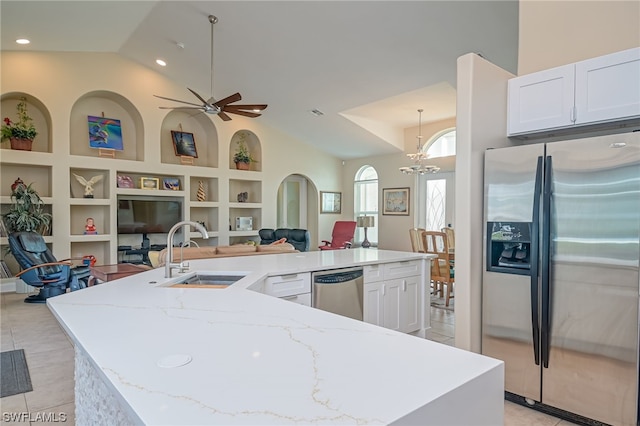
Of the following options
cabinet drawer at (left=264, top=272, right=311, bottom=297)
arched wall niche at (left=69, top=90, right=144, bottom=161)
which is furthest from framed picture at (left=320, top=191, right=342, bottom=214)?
cabinet drawer at (left=264, top=272, right=311, bottom=297)

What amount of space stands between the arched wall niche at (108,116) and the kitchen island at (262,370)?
634 cm

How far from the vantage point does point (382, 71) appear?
222 inches

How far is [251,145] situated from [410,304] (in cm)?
632

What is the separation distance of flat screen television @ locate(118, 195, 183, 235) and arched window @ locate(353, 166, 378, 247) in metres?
4.58

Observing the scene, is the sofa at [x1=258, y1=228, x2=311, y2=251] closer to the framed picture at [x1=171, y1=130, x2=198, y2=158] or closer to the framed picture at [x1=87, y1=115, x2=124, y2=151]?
the framed picture at [x1=171, y1=130, x2=198, y2=158]

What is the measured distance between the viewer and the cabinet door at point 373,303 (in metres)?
3.27

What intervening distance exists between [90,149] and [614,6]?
7.67 m

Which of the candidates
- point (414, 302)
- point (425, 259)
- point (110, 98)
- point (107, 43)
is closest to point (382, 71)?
point (425, 259)

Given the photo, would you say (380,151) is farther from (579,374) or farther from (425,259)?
(579,374)

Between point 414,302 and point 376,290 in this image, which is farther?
point 414,302

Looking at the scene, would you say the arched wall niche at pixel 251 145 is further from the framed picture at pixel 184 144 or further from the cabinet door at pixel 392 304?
the cabinet door at pixel 392 304

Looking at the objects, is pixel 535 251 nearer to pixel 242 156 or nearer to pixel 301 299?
pixel 301 299

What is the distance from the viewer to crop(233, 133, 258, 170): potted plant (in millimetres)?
8492

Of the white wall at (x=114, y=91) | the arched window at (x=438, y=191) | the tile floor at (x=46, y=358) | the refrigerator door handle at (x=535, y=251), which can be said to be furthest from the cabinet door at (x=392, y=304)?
the white wall at (x=114, y=91)
